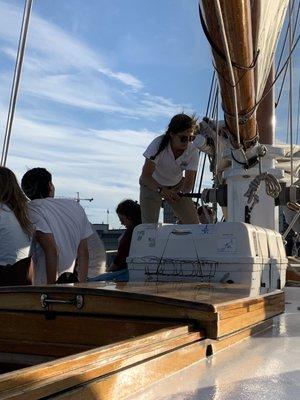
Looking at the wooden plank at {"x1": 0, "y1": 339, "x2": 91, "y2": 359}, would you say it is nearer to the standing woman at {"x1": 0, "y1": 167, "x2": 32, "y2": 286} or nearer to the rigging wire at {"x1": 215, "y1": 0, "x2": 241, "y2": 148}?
the standing woman at {"x1": 0, "y1": 167, "x2": 32, "y2": 286}

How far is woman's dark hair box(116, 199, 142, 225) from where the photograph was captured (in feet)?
15.8

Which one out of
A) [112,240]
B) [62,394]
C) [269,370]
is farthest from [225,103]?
[112,240]

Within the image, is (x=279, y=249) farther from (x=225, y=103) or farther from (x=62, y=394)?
(x=62, y=394)

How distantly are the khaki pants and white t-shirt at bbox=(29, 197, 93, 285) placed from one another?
4.25 feet

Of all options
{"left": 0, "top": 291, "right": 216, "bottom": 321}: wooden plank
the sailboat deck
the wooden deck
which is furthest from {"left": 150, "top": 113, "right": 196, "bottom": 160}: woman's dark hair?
{"left": 0, "top": 291, "right": 216, "bottom": 321}: wooden plank

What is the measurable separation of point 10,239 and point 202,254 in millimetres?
1095

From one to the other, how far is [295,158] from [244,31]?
120 inches

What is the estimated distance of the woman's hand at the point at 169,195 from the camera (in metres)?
4.73

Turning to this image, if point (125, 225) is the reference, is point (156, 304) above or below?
below

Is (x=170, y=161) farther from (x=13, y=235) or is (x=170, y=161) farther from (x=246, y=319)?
(x=246, y=319)

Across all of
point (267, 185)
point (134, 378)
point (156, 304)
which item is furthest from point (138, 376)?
point (267, 185)

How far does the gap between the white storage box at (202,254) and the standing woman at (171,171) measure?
4.01 feet

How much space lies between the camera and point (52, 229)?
3.42 meters

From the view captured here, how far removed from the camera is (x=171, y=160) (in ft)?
15.6
